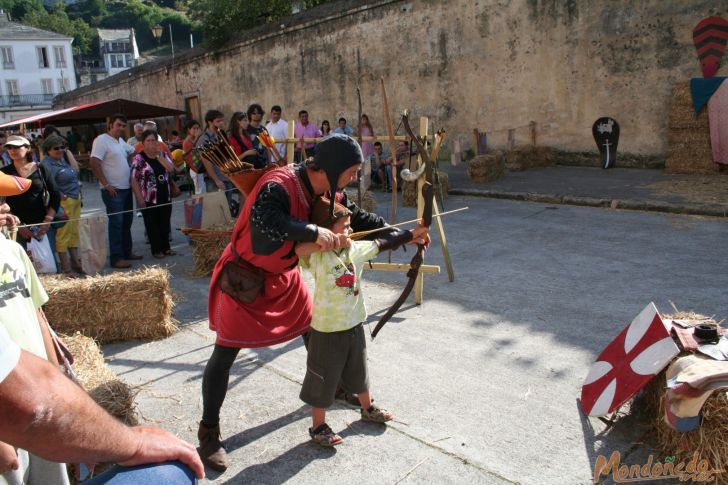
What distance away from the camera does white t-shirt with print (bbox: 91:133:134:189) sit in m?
7.11

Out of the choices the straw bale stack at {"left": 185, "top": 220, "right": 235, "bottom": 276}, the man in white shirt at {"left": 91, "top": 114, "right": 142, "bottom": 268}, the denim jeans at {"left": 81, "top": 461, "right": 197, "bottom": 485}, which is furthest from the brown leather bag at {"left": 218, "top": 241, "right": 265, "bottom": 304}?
the man in white shirt at {"left": 91, "top": 114, "right": 142, "bottom": 268}

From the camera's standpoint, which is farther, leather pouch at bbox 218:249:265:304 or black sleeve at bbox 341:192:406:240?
black sleeve at bbox 341:192:406:240

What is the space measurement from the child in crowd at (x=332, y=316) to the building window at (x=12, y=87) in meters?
71.4

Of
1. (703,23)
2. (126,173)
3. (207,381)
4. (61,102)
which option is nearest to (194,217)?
(126,173)

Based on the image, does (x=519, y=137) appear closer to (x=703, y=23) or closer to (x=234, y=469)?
(x=703, y=23)

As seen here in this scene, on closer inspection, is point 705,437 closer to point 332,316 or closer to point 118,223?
point 332,316

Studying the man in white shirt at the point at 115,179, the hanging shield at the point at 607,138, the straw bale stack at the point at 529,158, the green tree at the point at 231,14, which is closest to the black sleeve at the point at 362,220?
the man in white shirt at the point at 115,179

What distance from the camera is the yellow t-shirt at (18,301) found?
1.64 m

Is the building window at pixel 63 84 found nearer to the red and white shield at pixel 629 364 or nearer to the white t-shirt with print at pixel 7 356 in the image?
the red and white shield at pixel 629 364

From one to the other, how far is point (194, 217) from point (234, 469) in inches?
207

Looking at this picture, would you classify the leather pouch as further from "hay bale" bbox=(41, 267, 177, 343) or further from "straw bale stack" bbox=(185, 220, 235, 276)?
"straw bale stack" bbox=(185, 220, 235, 276)

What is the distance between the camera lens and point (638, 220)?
25.6ft

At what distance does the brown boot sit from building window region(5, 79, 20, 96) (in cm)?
7135

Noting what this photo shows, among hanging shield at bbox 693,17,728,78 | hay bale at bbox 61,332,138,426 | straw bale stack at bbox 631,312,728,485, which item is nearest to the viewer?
straw bale stack at bbox 631,312,728,485
